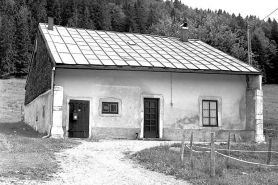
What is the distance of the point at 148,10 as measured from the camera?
89.7m

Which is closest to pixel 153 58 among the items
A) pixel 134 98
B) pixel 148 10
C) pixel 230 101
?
pixel 134 98

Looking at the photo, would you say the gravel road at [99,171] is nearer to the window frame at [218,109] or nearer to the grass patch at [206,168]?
the grass patch at [206,168]

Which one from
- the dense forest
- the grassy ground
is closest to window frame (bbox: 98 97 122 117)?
the grassy ground

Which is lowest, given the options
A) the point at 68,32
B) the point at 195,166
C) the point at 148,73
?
the point at 195,166

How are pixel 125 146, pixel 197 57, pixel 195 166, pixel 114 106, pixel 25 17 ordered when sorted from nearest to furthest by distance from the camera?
1. pixel 195 166
2. pixel 125 146
3. pixel 114 106
4. pixel 197 57
5. pixel 25 17

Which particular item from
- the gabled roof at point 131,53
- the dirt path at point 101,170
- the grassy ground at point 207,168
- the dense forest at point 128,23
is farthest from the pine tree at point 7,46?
the grassy ground at point 207,168

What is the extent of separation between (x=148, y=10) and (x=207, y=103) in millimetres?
74060

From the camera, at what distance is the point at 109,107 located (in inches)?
671

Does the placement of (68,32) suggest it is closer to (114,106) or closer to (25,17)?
(114,106)

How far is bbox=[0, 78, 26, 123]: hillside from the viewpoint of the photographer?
116 ft

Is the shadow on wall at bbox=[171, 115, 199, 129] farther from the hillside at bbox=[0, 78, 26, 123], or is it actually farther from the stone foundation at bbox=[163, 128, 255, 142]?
the hillside at bbox=[0, 78, 26, 123]

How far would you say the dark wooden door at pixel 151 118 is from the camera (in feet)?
57.8

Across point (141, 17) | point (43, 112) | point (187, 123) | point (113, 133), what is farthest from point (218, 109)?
point (141, 17)

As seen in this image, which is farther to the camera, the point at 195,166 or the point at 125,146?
the point at 125,146
